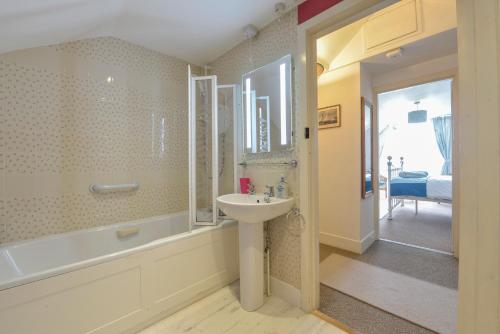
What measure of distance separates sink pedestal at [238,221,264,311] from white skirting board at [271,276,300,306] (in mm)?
233

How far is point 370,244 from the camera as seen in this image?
2.74 m

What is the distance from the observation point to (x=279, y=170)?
1749 millimetres

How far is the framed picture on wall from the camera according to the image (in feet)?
8.87

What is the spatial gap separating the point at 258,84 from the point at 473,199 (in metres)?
1.67

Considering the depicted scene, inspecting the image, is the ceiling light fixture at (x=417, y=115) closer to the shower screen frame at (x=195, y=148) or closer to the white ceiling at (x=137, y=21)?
the white ceiling at (x=137, y=21)

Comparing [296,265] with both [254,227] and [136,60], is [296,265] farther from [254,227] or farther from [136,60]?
[136,60]

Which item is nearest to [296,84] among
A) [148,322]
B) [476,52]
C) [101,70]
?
[476,52]

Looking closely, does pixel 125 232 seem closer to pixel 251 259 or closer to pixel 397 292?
pixel 251 259

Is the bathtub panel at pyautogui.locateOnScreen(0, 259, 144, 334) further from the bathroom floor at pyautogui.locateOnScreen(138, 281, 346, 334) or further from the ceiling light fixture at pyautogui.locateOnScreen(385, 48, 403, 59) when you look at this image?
the ceiling light fixture at pyautogui.locateOnScreen(385, 48, 403, 59)

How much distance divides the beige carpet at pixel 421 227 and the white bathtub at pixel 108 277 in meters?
2.55

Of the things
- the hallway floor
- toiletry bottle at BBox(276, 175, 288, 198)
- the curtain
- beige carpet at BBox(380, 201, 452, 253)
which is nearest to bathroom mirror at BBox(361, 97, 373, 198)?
the hallway floor

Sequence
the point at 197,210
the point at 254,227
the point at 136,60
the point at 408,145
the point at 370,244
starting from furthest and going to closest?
the point at 408,145
the point at 370,244
the point at 136,60
the point at 197,210
the point at 254,227

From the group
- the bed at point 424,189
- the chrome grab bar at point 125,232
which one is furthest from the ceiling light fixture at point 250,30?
the bed at point 424,189

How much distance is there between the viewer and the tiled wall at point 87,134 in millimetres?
1545
